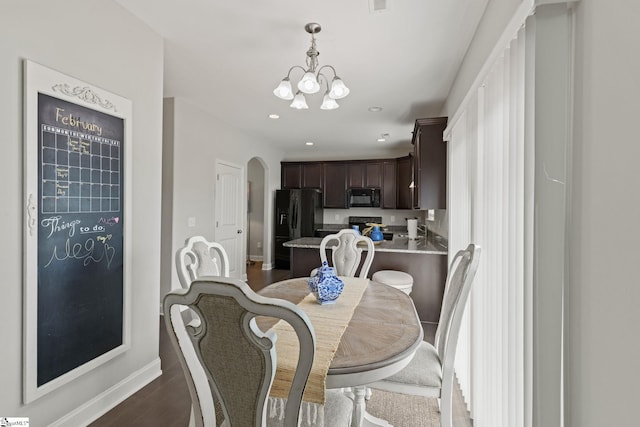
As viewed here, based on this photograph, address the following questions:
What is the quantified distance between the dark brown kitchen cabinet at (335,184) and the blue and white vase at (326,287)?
5.04m

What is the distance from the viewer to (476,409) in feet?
5.93

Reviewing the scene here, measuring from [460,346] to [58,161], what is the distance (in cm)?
Result: 307

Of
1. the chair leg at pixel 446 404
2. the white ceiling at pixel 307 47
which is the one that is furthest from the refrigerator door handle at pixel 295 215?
the chair leg at pixel 446 404

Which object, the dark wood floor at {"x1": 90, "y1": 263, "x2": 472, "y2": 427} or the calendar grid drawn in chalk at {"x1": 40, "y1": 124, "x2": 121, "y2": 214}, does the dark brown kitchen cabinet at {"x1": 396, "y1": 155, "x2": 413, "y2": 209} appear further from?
the calendar grid drawn in chalk at {"x1": 40, "y1": 124, "x2": 121, "y2": 214}

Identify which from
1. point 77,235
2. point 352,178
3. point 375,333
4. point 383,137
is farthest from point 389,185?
point 77,235

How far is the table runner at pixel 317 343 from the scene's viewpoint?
1.03 metres

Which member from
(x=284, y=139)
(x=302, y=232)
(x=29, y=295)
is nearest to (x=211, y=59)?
(x=29, y=295)

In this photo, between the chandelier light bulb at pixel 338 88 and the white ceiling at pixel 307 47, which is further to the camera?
the chandelier light bulb at pixel 338 88

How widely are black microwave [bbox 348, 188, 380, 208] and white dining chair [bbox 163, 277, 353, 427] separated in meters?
5.77

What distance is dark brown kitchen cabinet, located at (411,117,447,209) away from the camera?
3414 millimetres

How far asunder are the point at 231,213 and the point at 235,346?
4223 mm

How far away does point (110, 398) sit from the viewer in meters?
1.96

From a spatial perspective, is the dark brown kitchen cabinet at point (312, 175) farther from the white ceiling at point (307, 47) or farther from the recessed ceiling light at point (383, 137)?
the white ceiling at point (307, 47)

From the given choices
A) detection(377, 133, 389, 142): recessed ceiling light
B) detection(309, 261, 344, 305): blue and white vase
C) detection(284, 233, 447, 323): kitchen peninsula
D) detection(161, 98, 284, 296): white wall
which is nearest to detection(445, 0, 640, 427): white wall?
detection(309, 261, 344, 305): blue and white vase
